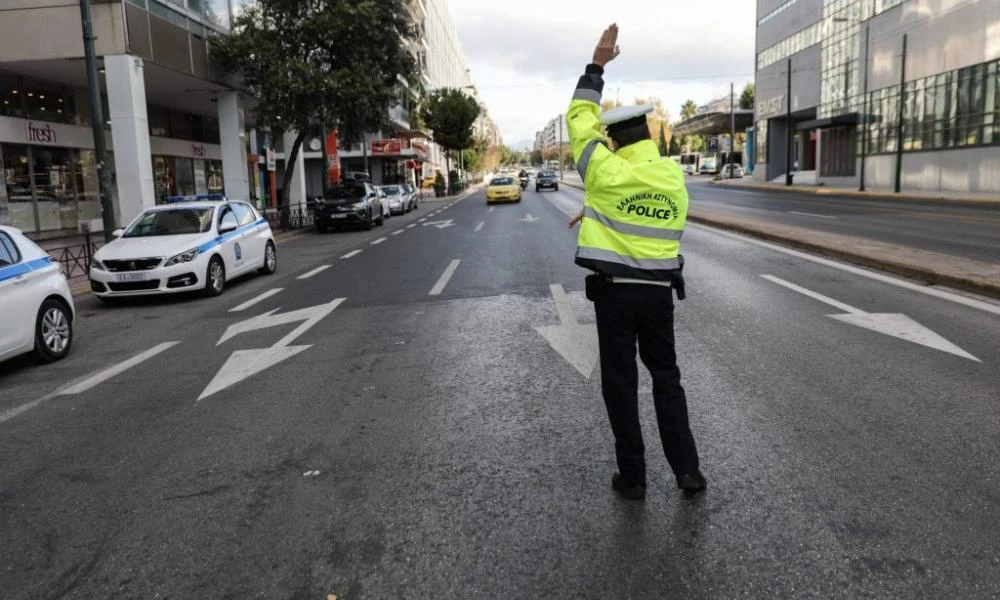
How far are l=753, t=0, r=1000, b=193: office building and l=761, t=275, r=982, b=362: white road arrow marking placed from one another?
1236 inches

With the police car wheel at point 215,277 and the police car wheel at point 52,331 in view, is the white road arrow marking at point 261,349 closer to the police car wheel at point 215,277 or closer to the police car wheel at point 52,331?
the police car wheel at point 52,331

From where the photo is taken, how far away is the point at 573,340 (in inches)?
289

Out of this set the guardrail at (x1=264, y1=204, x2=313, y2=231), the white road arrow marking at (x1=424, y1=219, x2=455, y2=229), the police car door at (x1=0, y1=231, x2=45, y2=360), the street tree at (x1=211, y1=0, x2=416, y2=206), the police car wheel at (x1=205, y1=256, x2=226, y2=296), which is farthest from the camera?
the guardrail at (x1=264, y1=204, x2=313, y2=231)

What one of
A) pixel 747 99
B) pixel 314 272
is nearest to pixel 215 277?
pixel 314 272

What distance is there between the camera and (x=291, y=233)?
25438mm

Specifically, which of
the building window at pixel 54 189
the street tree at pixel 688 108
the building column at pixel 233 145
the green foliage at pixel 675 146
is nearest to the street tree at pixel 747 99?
the green foliage at pixel 675 146

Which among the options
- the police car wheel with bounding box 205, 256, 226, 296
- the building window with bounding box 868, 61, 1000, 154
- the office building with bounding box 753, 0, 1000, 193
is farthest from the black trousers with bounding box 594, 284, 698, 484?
the building window with bounding box 868, 61, 1000, 154

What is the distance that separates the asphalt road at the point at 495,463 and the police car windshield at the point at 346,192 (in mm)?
18089

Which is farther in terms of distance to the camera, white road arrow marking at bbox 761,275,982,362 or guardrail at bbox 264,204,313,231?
guardrail at bbox 264,204,313,231

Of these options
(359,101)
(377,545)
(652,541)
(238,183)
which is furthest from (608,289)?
(238,183)

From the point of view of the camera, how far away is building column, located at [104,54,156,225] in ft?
60.3

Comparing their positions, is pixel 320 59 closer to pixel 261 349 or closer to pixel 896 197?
pixel 261 349

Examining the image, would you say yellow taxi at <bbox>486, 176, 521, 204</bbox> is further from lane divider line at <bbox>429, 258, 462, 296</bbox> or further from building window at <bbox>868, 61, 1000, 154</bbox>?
lane divider line at <bbox>429, 258, 462, 296</bbox>

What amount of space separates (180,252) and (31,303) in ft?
12.5
